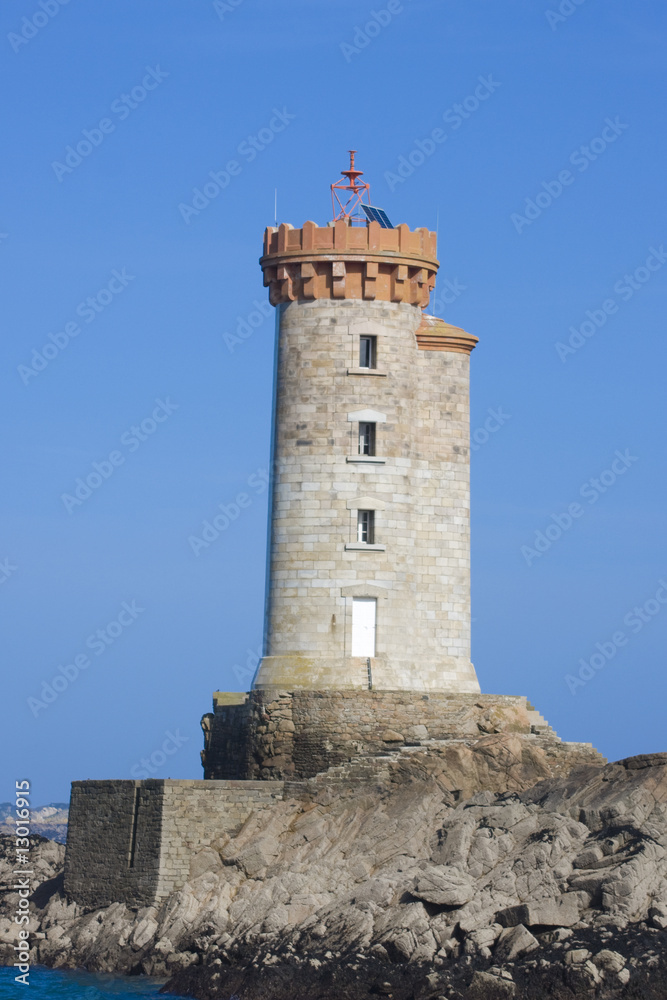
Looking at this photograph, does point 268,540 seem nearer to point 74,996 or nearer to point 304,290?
point 304,290

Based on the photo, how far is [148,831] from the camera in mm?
40281

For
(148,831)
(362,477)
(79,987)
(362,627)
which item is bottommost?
(79,987)

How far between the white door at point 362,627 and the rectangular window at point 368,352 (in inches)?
224

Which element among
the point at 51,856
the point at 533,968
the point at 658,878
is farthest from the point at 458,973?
the point at 51,856

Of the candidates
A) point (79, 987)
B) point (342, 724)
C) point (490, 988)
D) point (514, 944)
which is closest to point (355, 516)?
point (342, 724)

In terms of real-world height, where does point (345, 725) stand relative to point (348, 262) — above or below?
below

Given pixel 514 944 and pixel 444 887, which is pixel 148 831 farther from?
pixel 514 944

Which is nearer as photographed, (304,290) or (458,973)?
(458,973)

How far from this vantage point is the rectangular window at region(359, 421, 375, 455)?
44094 millimetres

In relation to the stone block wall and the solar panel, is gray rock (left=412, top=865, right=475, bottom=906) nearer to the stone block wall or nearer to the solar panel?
the stone block wall

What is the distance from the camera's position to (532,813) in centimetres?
3812

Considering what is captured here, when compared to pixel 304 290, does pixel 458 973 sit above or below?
below

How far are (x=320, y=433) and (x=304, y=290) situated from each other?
11.6 feet

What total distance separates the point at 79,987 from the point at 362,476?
44.3 ft
